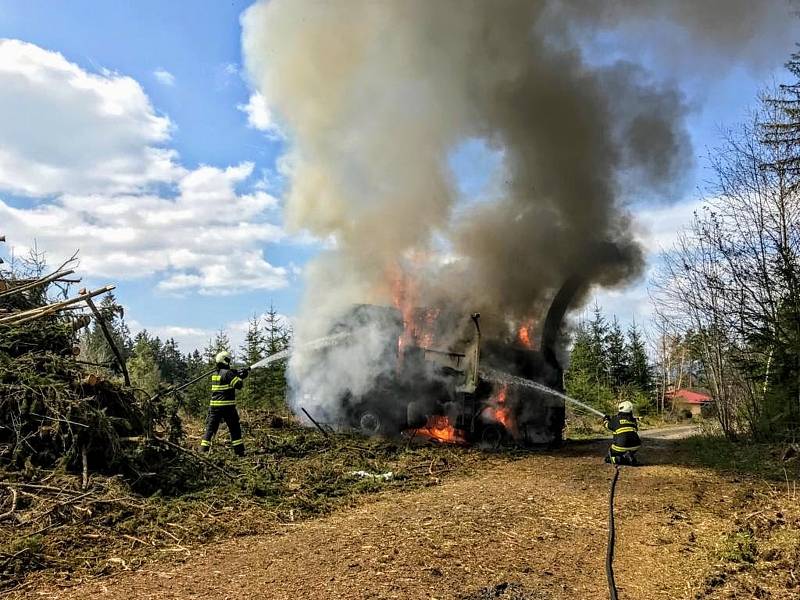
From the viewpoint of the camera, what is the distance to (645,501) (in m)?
7.91

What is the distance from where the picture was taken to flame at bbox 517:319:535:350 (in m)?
15.7

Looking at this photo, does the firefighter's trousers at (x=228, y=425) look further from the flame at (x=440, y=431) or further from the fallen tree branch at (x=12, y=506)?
the flame at (x=440, y=431)

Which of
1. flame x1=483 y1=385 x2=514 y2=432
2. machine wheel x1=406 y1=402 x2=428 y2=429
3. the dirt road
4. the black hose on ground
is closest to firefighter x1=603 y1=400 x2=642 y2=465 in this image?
the dirt road

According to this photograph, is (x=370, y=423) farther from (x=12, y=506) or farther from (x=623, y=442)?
(x=12, y=506)

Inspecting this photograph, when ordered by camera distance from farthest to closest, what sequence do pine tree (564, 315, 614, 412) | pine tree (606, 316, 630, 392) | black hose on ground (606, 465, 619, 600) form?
pine tree (606, 316, 630, 392), pine tree (564, 315, 614, 412), black hose on ground (606, 465, 619, 600)

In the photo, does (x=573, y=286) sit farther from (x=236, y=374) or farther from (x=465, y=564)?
(x=465, y=564)

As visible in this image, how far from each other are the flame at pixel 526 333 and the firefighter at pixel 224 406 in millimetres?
8259

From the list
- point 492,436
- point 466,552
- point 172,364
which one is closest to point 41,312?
point 466,552

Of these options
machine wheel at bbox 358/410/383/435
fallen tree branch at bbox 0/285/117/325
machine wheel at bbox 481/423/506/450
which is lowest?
machine wheel at bbox 481/423/506/450

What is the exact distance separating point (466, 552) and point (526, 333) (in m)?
11.0

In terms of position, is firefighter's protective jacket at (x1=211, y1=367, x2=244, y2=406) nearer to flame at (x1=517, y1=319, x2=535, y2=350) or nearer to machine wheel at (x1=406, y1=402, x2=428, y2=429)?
machine wheel at (x1=406, y1=402, x2=428, y2=429)

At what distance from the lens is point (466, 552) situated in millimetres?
5402

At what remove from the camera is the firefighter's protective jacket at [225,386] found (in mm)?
9938

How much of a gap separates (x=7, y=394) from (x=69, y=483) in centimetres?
149
